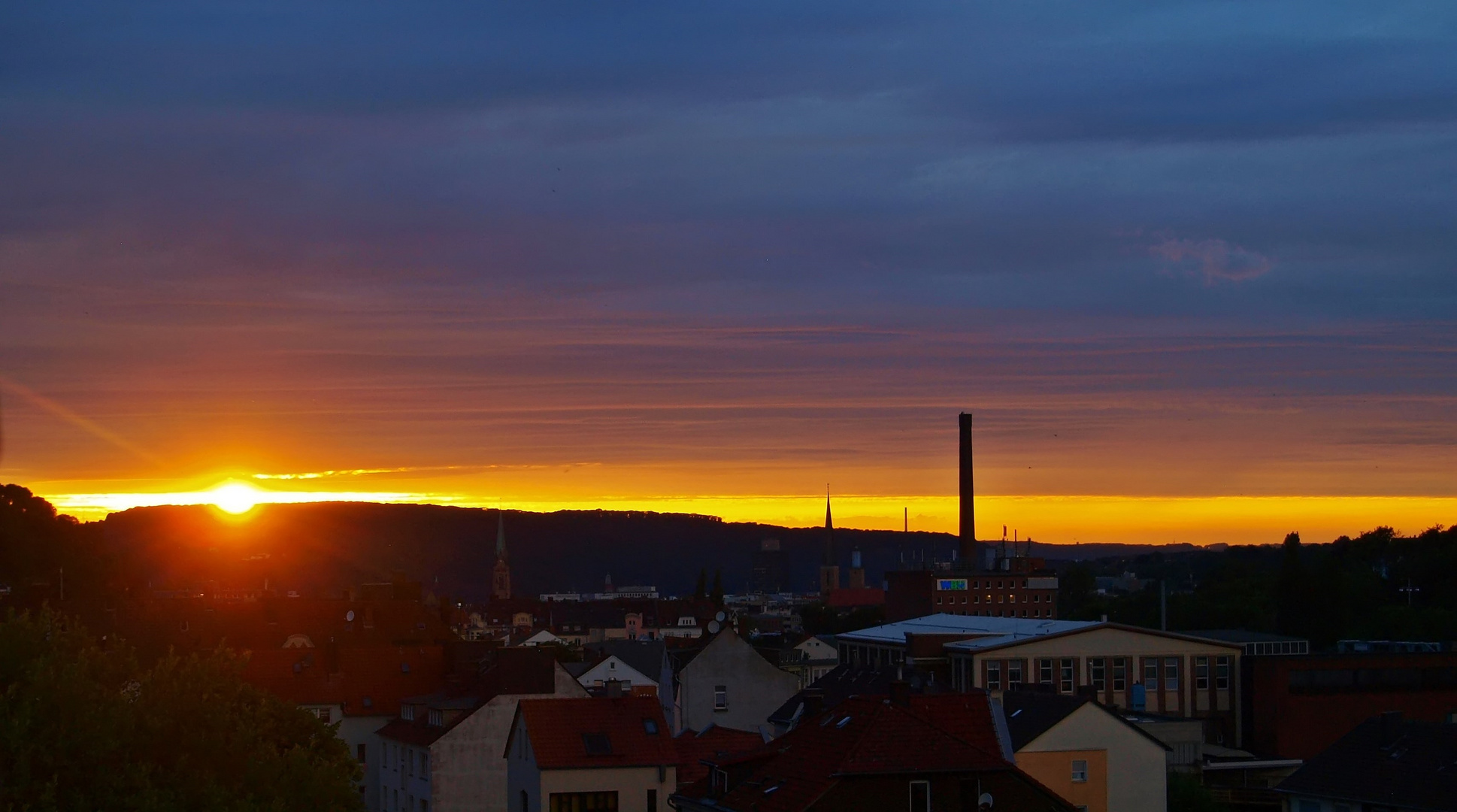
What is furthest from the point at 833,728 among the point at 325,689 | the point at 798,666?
the point at 798,666

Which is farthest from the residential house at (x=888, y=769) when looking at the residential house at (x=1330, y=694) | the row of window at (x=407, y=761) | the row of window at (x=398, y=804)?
the residential house at (x=1330, y=694)

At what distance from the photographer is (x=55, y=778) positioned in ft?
106

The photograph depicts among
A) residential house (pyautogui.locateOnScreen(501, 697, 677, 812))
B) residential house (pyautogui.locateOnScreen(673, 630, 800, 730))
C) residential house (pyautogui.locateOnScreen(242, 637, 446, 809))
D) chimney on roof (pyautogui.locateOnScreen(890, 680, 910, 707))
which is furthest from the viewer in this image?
residential house (pyautogui.locateOnScreen(673, 630, 800, 730))

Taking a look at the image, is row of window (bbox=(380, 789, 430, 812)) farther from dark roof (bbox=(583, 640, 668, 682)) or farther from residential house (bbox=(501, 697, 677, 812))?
dark roof (bbox=(583, 640, 668, 682))

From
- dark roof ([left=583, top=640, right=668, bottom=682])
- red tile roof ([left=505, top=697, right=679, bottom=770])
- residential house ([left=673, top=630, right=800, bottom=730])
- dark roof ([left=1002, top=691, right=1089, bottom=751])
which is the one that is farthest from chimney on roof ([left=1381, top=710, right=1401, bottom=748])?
dark roof ([left=583, top=640, right=668, bottom=682])

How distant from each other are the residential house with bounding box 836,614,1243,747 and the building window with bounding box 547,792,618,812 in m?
Answer: 40.5

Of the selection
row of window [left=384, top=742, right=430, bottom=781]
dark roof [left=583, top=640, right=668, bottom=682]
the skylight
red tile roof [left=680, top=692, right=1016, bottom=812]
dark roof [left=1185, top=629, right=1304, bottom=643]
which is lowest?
row of window [left=384, top=742, right=430, bottom=781]

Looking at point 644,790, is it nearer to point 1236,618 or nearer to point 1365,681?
A: point 1365,681

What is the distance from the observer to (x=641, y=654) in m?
113

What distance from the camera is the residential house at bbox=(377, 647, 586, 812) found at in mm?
66625

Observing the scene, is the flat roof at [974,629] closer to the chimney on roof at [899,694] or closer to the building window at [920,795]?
the chimney on roof at [899,694]

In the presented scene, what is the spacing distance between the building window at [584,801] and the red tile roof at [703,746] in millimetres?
2566

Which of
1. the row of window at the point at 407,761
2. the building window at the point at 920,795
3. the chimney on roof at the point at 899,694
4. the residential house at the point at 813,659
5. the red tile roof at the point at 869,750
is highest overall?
the chimney on roof at the point at 899,694

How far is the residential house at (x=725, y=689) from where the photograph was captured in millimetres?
82750
